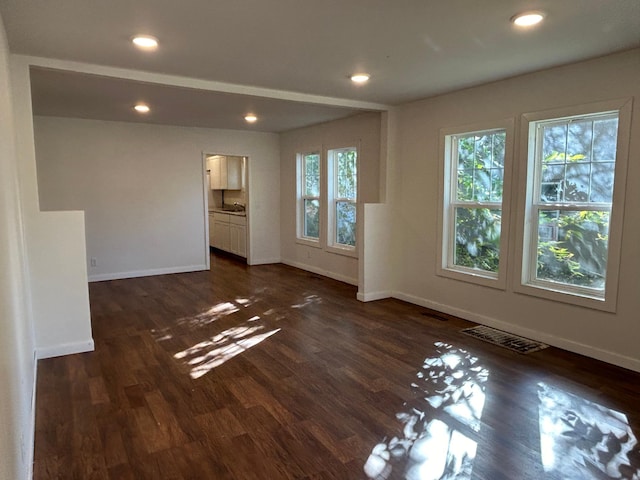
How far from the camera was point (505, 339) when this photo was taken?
394cm

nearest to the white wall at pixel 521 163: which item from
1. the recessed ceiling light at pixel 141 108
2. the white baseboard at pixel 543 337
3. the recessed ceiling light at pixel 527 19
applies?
the white baseboard at pixel 543 337

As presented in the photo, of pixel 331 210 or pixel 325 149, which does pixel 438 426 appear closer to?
pixel 331 210

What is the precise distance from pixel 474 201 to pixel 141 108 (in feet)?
13.3

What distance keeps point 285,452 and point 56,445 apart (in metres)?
1.24

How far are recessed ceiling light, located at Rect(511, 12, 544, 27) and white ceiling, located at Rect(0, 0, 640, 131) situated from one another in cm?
5

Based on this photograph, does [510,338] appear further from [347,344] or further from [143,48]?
[143,48]

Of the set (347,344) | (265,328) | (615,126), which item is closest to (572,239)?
(615,126)

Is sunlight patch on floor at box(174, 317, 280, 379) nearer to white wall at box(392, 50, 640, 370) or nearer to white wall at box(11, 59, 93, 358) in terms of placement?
white wall at box(11, 59, 93, 358)

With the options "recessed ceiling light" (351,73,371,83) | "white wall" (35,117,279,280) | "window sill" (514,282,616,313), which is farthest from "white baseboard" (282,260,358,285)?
"recessed ceiling light" (351,73,371,83)

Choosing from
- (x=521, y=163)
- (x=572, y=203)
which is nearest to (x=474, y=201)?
(x=521, y=163)

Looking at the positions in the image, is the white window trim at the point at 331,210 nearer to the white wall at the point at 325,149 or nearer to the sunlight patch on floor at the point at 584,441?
the white wall at the point at 325,149

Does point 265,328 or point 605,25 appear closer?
point 605,25

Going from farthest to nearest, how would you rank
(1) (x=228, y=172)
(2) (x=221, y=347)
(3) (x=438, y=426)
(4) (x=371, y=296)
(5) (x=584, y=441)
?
(1) (x=228, y=172)
(4) (x=371, y=296)
(2) (x=221, y=347)
(3) (x=438, y=426)
(5) (x=584, y=441)

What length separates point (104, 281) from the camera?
6500mm
